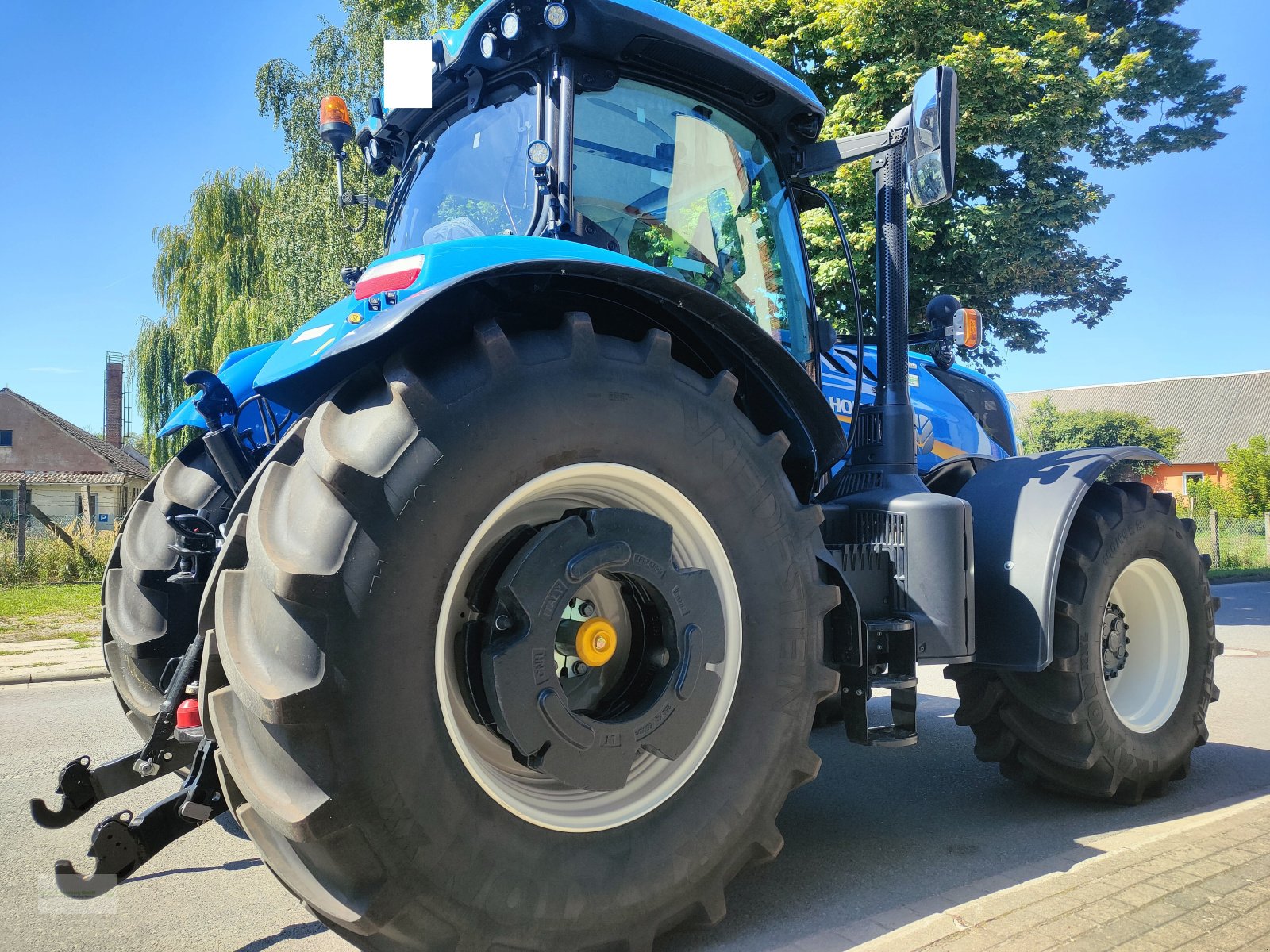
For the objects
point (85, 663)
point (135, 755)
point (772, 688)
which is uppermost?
point (772, 688)

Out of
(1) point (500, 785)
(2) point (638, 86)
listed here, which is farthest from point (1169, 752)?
(2) point (638, 86)

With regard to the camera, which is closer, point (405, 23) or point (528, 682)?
point (528, 682)

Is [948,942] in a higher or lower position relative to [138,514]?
lower

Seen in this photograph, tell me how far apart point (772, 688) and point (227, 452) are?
1.89 metres

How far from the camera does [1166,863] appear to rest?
2.88 metres

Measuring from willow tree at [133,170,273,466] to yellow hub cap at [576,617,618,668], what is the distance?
18.9 meters

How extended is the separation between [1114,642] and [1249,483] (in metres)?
31.1

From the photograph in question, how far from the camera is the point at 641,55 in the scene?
124 inches

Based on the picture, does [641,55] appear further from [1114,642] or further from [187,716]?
[1114,642]

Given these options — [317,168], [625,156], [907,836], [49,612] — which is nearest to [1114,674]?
[907,836]

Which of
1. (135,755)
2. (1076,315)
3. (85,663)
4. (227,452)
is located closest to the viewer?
(135,755)

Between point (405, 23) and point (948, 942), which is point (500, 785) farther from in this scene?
point (405, 23)

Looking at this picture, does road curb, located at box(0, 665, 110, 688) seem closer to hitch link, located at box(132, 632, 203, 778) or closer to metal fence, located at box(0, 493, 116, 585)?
hitch link, located at box(132, 632, 203, 778)

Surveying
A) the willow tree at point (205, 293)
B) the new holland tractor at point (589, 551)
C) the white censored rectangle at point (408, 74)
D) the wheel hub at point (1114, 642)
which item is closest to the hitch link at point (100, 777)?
the new holland tractor at point (589, 551)
